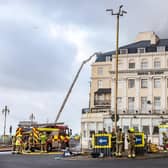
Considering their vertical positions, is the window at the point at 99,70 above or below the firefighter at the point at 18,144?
above

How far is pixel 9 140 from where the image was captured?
74.2 metres

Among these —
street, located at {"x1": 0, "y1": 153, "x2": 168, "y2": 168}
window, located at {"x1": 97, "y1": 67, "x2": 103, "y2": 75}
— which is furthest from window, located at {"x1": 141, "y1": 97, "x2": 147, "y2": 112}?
street, located at {"x1": 0, "y1": 153, "x2": 168, "y2": 168}

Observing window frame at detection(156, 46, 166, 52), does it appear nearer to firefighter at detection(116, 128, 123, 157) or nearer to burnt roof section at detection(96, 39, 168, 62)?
burnt roof section at detection(96, 39, 168, 62)

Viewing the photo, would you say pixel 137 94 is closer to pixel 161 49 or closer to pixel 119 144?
pixel 161 49

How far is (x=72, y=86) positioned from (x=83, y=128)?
34161 mm

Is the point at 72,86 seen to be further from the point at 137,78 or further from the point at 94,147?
the point at 94,147

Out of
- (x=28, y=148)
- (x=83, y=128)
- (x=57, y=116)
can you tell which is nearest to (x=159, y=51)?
(x=83, y=128)

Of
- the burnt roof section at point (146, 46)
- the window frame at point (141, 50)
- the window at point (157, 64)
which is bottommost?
the window at point (157, 64)

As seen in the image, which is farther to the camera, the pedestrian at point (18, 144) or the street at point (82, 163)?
the pedestrian at point (18, 144)

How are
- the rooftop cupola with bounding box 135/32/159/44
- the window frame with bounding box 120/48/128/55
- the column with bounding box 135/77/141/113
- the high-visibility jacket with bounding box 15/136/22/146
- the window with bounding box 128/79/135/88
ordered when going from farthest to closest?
the rooftop cupola with bounding box 135/32/159/44
the window frame with bounding box 120/48/128/55
the window with bounding box 128/79/135/88
the column with bounding box 135/77/141/113
the high-visibility jacket with bounding box 15/136/22/146

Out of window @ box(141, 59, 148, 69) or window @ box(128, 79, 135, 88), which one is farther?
window @ box(128, 79, 135, 88)

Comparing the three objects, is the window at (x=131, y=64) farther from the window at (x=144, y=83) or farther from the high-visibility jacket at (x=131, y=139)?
the high-visibility jacket at (x=131, y=139)

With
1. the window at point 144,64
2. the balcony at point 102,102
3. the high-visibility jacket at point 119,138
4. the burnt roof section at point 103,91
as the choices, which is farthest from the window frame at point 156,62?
the high-visibility jacket at point 119,138

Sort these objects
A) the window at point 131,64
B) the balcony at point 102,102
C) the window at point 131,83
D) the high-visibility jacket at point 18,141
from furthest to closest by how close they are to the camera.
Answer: the balcony at point 102,102 → the window at point 131,64 → the window at point 131,83 → the high-visibility jacket at point 18,141
